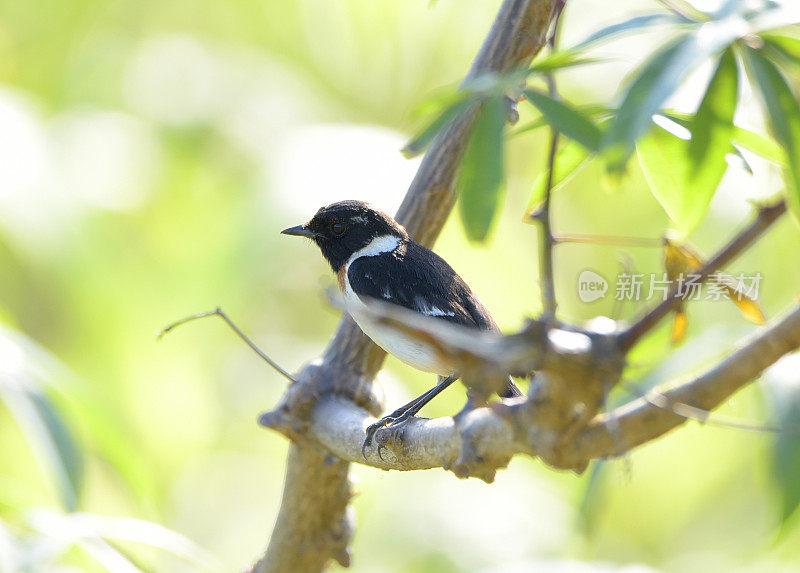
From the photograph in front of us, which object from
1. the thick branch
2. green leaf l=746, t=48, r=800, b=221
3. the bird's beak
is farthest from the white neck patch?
green leaf l=746, t=48, r=800, b=221

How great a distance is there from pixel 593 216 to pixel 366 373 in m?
2.60

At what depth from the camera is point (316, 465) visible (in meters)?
2.34

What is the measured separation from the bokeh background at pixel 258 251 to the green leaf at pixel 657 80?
2.25 meters

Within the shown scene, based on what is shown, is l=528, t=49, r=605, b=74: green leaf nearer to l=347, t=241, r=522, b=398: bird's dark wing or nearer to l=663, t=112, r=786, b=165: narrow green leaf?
l=663, t=112, r=786, b=165: narrow green leaf

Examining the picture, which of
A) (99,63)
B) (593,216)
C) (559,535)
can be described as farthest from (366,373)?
(99,63)

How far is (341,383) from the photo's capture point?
2400 mm

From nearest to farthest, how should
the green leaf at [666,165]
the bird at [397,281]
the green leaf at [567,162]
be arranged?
the green leaf at [666,165] < the green leaf at [567,162] < the bird at [397,281]

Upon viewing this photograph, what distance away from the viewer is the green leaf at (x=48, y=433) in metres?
2.53

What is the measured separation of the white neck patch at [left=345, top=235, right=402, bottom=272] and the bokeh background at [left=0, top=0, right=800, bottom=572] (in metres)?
0.40

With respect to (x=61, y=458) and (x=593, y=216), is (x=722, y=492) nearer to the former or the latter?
(x=593, y=216)

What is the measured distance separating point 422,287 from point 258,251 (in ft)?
5.05

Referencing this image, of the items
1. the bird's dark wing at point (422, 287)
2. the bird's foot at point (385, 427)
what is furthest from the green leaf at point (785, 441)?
the bird's foot at point (385, 427)

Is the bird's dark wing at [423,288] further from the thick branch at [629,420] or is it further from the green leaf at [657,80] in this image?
the green leaf at [657,80]

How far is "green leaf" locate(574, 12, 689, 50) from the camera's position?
3.82ft
